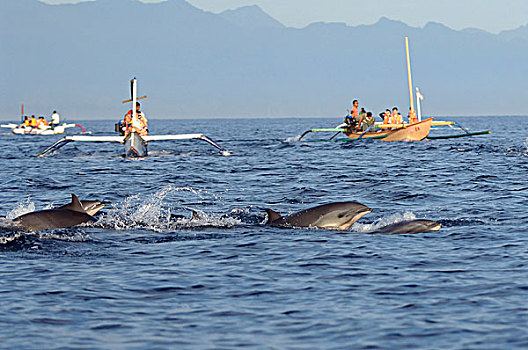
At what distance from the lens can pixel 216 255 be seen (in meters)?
12.0

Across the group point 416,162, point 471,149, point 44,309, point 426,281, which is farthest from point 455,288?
point 471,149

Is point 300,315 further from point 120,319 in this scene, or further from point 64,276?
point 64,276

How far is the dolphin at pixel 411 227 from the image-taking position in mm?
13727

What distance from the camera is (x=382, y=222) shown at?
49.6 feet

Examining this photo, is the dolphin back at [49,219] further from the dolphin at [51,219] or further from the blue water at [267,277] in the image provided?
the blue water at [267,277]

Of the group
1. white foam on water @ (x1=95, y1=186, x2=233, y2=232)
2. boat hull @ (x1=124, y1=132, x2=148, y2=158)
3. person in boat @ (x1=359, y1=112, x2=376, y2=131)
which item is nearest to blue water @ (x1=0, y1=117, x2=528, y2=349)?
white foam on water @ (x1=95, y1=186, x2=233, y2=232)

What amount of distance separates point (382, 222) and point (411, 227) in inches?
55.4

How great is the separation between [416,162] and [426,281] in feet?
75.8

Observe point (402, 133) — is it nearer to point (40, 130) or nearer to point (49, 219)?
point (49, 219)

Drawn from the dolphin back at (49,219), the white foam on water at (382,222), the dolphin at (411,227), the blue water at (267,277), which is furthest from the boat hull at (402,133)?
the dolphin back at (49,219)

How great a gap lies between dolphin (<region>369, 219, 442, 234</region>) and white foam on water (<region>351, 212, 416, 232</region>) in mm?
402

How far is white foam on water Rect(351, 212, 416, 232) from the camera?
14.3 m

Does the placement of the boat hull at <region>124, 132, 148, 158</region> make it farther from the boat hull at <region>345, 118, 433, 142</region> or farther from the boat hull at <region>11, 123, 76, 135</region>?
the boat hull at <region>11, 123, 76, 135</region>

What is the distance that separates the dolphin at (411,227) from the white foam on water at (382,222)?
402mm
